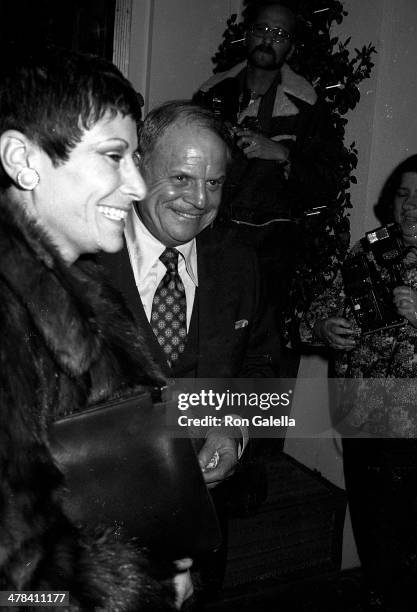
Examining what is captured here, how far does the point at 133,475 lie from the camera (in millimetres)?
1082

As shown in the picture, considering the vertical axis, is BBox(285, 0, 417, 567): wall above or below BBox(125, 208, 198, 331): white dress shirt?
above

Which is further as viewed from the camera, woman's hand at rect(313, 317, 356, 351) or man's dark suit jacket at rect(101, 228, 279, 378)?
woman's hand at rect(313, 317, 356, 351)

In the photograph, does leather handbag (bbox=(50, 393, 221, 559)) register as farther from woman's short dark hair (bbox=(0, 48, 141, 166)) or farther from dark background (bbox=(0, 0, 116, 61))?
dark background (bbox=(0, 0, 116, 61))

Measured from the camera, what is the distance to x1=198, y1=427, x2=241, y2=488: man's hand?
1.61 m

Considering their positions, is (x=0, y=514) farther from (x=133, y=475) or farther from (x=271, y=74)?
(x=271, y=74)

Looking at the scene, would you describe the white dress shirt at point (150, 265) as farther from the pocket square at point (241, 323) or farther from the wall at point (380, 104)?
the wall at point (380, 104)

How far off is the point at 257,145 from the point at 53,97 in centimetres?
154

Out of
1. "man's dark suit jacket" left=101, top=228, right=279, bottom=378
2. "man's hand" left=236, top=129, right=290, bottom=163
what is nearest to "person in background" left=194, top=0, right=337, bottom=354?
"man's hand" left=236, top=129, right=290, bottom=163

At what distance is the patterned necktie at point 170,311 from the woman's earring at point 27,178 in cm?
71

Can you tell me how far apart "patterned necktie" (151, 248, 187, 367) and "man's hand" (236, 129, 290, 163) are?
886mm

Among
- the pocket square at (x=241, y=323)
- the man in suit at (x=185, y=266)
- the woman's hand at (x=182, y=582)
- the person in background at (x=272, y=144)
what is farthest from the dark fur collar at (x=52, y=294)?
the person in background at (x=272, y=144)

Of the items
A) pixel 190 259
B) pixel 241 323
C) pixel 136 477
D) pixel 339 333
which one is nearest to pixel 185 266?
pixel 190 259

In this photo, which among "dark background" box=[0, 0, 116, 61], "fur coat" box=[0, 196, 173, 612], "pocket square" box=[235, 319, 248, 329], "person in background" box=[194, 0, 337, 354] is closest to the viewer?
"fur coat" box=[0, 196, 173, 612]

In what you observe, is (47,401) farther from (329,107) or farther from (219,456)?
(329,107)
